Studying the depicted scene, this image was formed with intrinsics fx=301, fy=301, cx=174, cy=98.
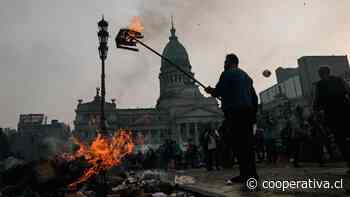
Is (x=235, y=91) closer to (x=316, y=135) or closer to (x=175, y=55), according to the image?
(x=316, y=135)

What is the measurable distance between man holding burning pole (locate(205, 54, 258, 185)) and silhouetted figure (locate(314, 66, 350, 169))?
75.6 inches

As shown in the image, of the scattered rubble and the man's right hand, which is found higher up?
the man's right hand

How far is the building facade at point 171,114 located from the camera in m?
78.4

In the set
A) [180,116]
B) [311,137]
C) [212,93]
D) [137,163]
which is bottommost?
[137,163]

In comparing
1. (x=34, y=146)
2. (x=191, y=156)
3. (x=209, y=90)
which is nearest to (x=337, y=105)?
(x=209, y=90)

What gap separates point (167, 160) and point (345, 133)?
14128 mm

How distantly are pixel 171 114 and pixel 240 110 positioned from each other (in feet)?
257

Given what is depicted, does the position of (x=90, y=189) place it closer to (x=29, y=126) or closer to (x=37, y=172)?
(x=37, y=172)

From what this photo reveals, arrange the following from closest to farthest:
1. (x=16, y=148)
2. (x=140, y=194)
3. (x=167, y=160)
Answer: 1. (x=140, y=194)
2. (x=167, y=160)
3. (x=16, y=148)

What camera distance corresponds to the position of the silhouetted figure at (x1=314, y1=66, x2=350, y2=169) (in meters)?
5.83

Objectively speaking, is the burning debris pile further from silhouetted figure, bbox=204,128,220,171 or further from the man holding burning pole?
the man holding burning pole

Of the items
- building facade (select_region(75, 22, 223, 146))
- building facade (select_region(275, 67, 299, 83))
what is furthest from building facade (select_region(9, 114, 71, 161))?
building facade (select_region(275, 67, 299, 83))

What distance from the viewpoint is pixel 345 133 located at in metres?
5.80

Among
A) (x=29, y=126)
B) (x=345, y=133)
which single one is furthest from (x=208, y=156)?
(x=29, y=126)
